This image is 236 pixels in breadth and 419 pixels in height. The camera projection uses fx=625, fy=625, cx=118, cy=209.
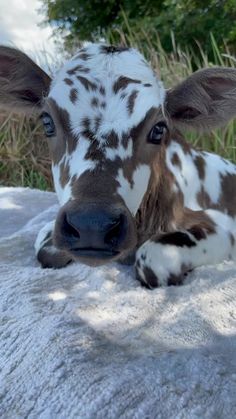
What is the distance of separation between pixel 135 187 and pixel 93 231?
506mm

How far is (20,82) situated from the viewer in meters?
2.87

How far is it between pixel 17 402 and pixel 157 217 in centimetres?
141

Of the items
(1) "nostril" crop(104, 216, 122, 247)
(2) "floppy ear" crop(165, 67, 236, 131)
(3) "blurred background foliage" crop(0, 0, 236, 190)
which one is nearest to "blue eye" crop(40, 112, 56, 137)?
(2) "floppy ear" crop(165, 67, 236, 131)

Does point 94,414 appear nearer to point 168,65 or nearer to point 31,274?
point 31,274

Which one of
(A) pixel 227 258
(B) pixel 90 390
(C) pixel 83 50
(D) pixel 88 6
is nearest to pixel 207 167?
(A) pixel 227 258

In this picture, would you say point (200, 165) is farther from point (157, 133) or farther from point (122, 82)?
point (122, 82)

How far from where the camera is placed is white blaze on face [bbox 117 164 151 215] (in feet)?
7.72

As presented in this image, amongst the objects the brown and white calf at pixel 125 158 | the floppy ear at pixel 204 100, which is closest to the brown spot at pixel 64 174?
the brown and white calf at pixel 125 158

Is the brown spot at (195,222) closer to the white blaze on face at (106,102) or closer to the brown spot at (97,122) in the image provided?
the white blaze on face at (106,102)

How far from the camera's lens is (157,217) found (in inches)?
114

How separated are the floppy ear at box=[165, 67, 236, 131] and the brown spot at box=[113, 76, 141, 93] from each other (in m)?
0.33

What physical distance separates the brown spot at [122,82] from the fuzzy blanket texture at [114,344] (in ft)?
2.43

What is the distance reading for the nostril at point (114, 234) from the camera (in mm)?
2061

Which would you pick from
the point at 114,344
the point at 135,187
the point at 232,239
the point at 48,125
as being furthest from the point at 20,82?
the point at 114,344
